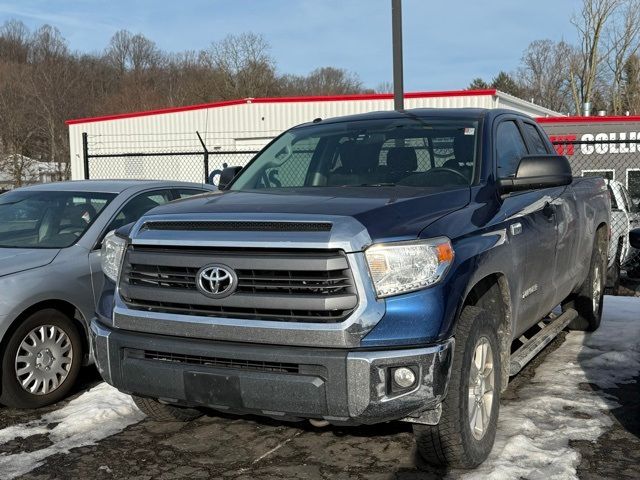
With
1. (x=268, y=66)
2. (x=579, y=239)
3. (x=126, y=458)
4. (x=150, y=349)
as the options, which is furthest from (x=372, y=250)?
(x=268, y=66)

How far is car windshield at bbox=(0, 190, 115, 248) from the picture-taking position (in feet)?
17.4

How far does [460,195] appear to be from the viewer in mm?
3740

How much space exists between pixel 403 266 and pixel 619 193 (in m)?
10.0

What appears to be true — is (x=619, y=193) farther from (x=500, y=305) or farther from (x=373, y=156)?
(x=500, y=305)

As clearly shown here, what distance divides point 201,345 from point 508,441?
6.09 feet

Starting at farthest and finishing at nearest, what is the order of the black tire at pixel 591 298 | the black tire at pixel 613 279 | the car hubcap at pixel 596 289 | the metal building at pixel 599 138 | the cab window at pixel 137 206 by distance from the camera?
1. the metal building at pixel 599 138
2. the black tire at pixel 613 279
3. the car hubcap at pixel 596 289
4. the black tire at pixel 591 298
5. the cab window at pixel 137 206

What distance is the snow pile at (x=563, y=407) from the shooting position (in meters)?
3.59

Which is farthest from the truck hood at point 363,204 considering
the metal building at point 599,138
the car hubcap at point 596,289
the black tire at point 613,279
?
the metal building at point 599,138

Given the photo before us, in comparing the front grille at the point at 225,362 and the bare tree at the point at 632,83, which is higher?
the bare tree at the point at 632,83

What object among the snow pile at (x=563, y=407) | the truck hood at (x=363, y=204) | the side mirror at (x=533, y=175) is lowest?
the snow pile at (x=563, y=407)

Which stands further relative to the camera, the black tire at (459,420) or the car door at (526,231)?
the car door at (526,231)

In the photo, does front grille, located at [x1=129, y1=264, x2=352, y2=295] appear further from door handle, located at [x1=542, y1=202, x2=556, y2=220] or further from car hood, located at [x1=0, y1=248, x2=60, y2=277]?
door handle, located at [x1=542, y1=202, x2=556, y2=220]

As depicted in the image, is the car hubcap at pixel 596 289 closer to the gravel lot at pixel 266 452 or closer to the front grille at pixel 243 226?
the gravel lot at pixel 266 452

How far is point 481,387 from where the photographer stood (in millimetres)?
3615
